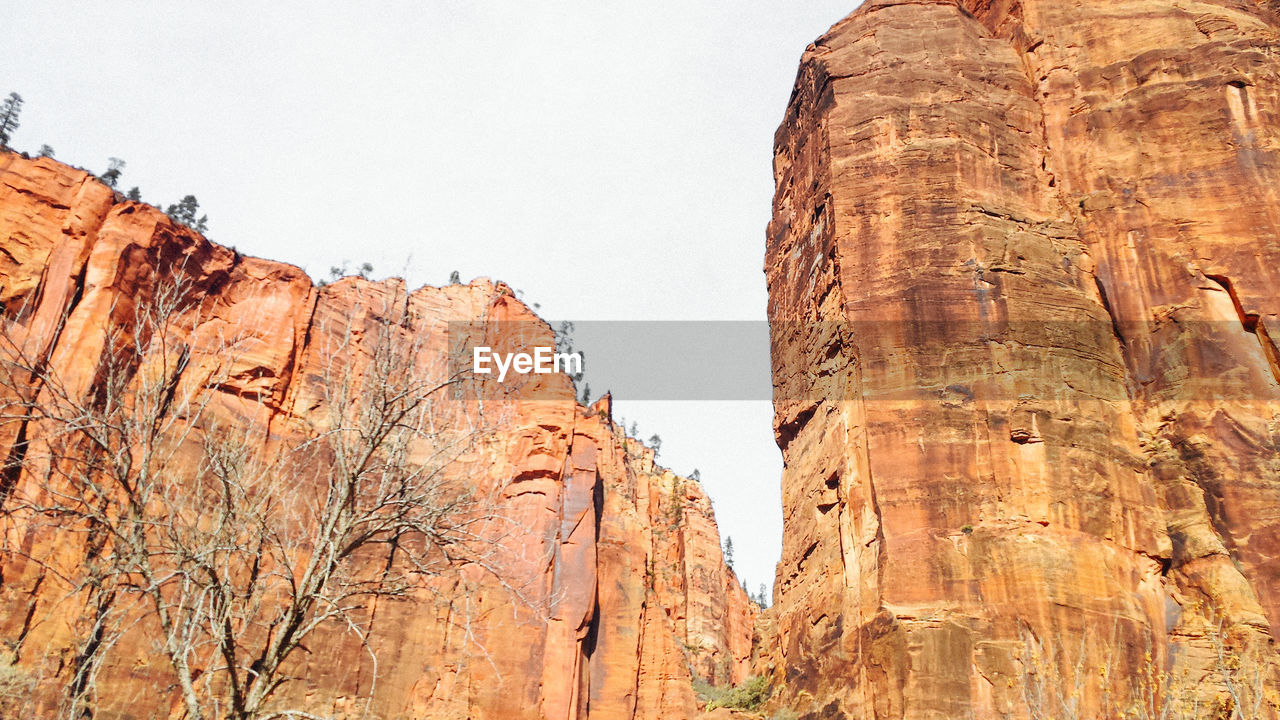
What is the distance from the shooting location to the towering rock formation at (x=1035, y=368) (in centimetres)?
1889

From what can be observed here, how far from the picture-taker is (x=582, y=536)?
45.6 meters

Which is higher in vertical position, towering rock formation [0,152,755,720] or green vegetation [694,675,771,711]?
towering rock formation [0,152,755,720]

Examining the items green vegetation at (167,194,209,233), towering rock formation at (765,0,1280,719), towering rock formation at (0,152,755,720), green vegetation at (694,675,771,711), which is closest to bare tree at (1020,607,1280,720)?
towering rock formation at (765,0,1280,719)

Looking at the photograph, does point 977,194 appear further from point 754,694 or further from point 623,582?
point 623,582

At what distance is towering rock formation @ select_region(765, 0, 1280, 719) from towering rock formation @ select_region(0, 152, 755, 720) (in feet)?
43.3

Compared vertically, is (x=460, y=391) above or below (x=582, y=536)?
below

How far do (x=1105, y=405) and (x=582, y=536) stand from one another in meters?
28.5

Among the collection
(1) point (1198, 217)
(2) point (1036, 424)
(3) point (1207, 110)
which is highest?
(3) point (1207, 110)

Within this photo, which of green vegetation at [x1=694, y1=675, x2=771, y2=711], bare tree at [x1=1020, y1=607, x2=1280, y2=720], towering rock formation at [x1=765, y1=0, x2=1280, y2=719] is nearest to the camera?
bare tree at [x1=1020, y1=607, x2=1280, y2=720]

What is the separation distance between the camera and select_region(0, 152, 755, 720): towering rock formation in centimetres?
3275

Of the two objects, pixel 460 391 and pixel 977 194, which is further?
pixel 977 194

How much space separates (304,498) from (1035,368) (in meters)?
27.8

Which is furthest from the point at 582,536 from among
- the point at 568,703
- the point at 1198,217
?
the point at 1198,217

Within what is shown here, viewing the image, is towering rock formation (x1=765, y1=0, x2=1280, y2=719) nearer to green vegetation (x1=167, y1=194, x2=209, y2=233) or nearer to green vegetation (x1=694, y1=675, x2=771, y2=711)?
green vegetation (x1=694, y1=675, x2=771, y2=711)
